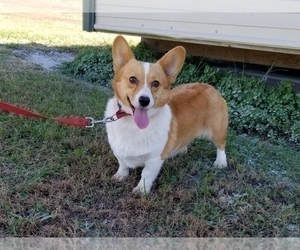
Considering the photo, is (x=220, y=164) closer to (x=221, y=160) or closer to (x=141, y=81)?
(x=221, y=160)

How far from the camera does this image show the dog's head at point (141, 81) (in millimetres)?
2252

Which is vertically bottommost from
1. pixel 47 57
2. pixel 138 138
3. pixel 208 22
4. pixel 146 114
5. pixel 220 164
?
pixel 47 57

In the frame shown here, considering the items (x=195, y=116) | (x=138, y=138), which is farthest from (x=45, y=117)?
(x=195, y=116)

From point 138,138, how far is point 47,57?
4.63 meters

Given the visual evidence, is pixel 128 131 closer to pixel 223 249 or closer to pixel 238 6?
pixel 223 249

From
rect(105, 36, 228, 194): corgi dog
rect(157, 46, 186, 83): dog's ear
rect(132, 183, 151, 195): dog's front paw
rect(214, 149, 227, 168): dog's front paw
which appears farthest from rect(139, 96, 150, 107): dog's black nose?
rect(214, 149, 227, 168): dog's front paw

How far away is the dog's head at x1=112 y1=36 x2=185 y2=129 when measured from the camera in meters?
2.25

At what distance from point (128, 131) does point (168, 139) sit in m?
0.29

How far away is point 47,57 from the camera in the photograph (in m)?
6.57

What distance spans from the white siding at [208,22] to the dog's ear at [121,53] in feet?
7.68

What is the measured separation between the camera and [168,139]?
2551 millimetres

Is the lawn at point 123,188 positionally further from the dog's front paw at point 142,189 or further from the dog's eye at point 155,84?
the dog's eye at point 155,84

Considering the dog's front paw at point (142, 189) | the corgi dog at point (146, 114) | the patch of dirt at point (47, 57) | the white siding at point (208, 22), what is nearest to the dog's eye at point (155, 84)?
the corgi dog at point (146, 114)

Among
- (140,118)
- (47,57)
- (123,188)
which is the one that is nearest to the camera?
(140,118)
